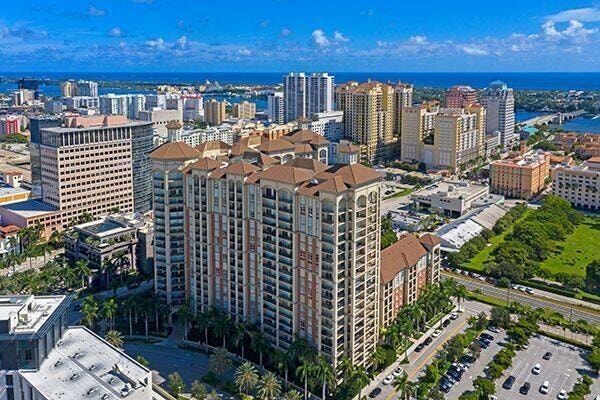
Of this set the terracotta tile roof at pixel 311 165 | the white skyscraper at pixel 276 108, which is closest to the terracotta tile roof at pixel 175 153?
the terracotta tile roof at pixel 311 165

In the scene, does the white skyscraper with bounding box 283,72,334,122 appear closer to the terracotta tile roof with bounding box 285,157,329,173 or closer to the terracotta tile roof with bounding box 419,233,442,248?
the terracotta tile roof with bounding box 419,233,442,248

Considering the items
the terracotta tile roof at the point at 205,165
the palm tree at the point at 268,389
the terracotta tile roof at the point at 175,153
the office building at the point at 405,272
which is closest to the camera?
the palm tree at the point at 268,389

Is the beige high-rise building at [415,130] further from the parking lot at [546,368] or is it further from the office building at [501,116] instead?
the parking lot at [546,368]

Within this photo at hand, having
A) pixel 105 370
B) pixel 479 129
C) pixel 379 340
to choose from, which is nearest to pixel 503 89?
pixel 479 129

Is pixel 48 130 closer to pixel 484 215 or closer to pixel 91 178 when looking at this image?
pixel 91 178

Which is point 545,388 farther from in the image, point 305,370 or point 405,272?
point 305,370

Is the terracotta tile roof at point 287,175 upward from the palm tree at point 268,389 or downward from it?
upward
